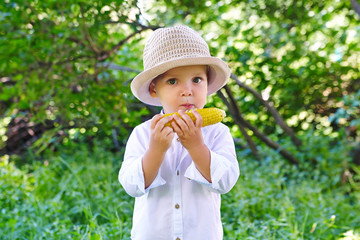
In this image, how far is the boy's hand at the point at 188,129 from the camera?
1438 mm

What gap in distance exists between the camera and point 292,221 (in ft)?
9.18

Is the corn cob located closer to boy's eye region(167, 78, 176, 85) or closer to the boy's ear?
boy's eye region(167, 78, 176, 85)

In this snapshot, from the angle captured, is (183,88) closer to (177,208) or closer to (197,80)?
(197,80)

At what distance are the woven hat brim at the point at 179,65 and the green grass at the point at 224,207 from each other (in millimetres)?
950

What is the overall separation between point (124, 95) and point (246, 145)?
5.37 feet

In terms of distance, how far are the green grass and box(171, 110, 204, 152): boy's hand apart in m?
1.10

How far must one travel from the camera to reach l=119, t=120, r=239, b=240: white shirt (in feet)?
5.10

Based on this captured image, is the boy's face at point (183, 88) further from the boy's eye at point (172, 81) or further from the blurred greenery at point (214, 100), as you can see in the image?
the blurred greenery at point (214, 100)

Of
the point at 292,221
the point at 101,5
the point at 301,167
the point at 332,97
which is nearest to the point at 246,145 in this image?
the point at 301,167

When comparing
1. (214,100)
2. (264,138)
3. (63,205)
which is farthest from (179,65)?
(214,100)

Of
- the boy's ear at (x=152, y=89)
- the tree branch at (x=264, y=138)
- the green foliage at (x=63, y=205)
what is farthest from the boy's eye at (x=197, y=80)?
the tree branch at (x=264, y=138)

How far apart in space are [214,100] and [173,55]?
8.75ft

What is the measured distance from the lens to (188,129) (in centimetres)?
144

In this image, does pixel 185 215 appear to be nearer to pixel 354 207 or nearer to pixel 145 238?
pixel 145 238
